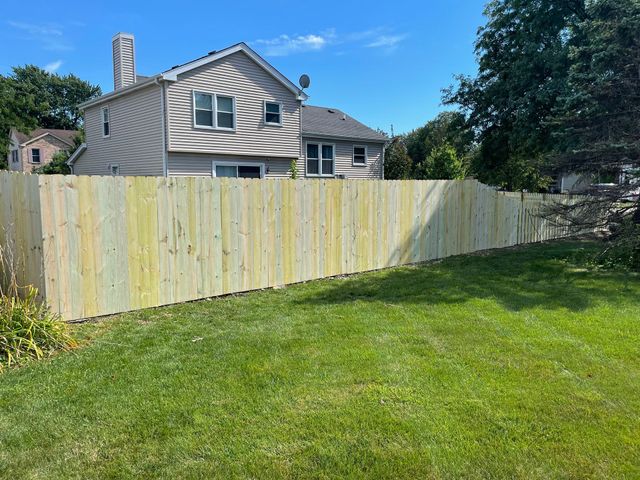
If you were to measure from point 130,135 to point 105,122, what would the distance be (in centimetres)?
258

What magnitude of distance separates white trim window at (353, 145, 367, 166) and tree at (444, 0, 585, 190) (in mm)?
6171

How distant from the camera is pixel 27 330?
14.0 ft

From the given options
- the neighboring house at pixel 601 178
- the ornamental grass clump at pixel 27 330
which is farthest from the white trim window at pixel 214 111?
the ornamental grass clump at pixel 27 330

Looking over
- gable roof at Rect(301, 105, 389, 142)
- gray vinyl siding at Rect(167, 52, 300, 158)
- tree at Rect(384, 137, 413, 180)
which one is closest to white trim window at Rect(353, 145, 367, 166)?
gable roof at Rect(301, 105, 389, 142)

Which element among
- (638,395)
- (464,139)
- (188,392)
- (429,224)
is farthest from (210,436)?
(464,139)

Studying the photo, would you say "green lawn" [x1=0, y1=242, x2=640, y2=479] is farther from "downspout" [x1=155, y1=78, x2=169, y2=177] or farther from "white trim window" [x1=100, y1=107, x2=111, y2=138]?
"white trim window" [x1=100, y1=107, x2=111, y2=138]

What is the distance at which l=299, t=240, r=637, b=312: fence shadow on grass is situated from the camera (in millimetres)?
6180

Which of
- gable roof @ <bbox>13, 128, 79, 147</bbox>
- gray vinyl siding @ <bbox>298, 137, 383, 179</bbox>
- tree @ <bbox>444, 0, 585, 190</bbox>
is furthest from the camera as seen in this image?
gable roof @ <bbox>13, 128, 79, 147</bbox>

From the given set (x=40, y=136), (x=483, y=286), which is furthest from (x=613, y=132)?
(x=40, y=136)

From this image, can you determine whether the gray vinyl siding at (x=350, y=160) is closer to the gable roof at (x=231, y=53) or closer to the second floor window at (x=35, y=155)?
the gable roof at (x=231, y=53)

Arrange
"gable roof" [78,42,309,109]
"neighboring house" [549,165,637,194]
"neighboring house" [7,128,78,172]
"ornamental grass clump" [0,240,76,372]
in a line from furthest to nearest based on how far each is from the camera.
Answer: "neighboring house" [7,128,78,172], "gable roof" [78,42,309,109], "neighboring house" [549,165,637,194], "ornamental grass clump" [0,240,76,372]

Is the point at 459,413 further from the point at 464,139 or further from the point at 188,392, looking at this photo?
the point at 464,139

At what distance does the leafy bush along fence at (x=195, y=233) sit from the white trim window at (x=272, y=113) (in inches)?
453

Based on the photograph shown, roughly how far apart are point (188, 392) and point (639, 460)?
293 centimetres
